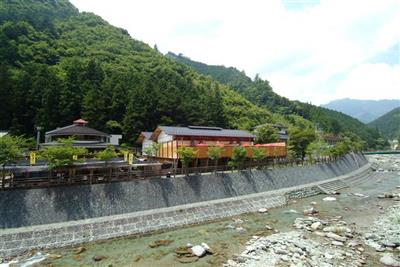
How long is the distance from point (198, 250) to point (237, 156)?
15.3 meters

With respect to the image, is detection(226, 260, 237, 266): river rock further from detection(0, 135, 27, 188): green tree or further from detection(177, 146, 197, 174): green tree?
detection(0, 135, 27, 188): green tree

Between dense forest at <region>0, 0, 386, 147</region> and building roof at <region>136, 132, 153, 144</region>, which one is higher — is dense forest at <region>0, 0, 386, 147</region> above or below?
above

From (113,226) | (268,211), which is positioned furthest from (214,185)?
(113,226)

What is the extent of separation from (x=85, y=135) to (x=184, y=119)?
21.7 meters

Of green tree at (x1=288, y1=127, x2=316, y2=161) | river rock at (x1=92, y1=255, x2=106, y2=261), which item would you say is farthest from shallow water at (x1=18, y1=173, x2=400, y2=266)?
green tree at (x1=288, y1=127, x2=316, y2=161)

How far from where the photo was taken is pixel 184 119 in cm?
5016

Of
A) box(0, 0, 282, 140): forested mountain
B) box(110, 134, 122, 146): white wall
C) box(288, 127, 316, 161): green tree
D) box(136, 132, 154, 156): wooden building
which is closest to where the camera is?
Result: box(110, 134, 122, 146): white wall

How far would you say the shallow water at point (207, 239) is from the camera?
14656 mm

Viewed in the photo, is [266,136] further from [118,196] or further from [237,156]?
[118,196]

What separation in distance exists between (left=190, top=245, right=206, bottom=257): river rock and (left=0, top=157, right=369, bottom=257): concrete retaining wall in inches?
157

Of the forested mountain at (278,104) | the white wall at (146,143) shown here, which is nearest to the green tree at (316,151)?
the white wall at (146,143)

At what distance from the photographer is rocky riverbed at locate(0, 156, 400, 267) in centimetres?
1461

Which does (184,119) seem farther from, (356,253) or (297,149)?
(356,253)

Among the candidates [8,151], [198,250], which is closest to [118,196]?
[8,151]
